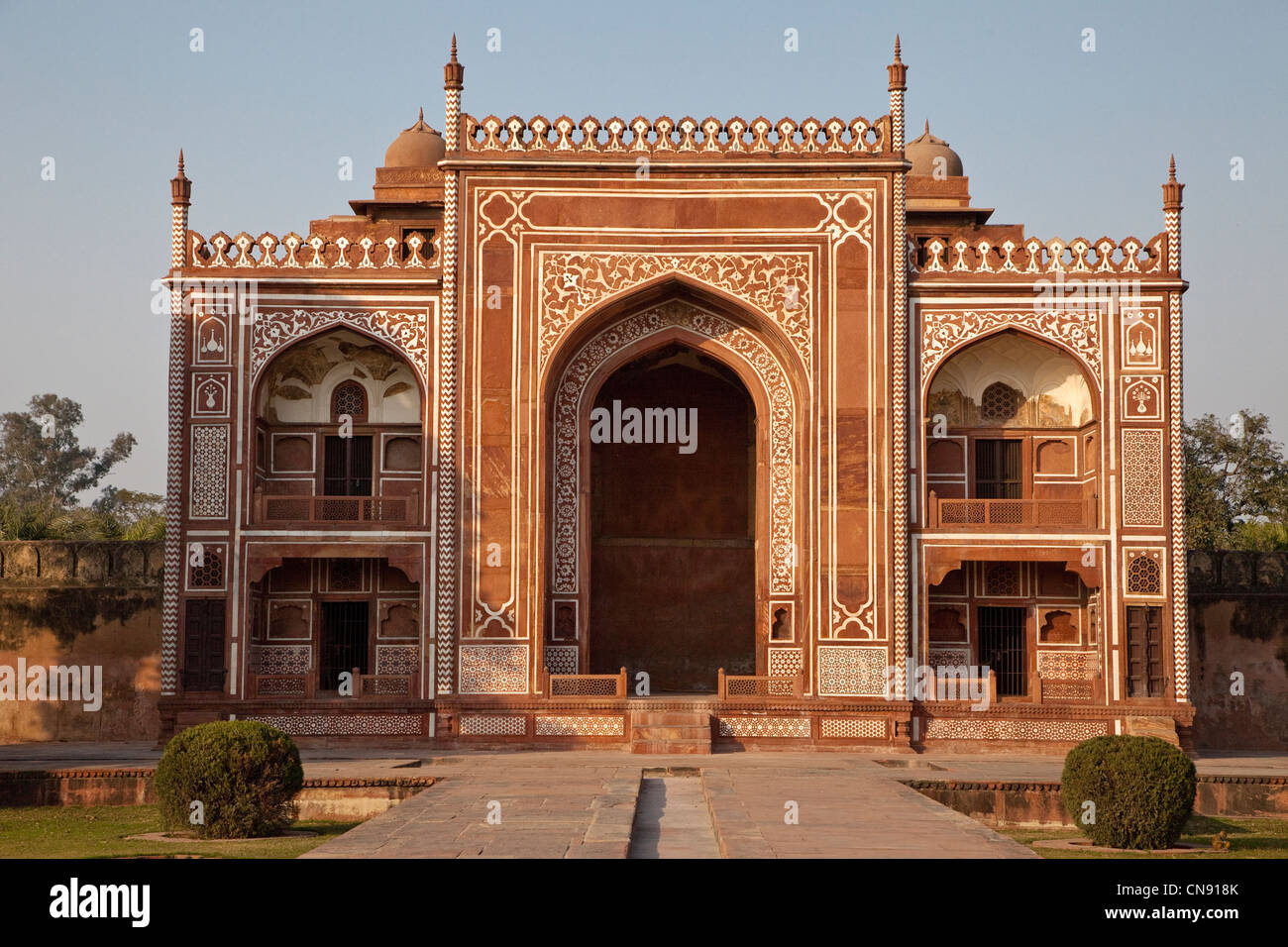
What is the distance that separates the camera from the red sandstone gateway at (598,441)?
21016 millimetres

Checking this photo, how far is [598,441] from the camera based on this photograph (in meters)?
22.9

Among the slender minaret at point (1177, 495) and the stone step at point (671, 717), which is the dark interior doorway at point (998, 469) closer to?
the slender minaret at point (1177, 495)

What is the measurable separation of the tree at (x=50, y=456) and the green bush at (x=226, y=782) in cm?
4363

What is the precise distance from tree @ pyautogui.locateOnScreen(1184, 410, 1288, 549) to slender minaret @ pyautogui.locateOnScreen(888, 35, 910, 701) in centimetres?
1446

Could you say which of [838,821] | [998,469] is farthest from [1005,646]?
[838,821]

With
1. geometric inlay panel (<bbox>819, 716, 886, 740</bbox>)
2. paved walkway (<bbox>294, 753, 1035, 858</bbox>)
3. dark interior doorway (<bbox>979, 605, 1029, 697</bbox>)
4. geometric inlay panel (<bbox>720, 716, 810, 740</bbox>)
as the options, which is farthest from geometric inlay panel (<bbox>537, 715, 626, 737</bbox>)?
dark interior doorway (<bbox>979, 605, 1029, 697</bbox>)

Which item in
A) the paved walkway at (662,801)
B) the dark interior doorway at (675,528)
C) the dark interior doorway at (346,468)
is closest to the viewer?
the paved walkway at (662,801)

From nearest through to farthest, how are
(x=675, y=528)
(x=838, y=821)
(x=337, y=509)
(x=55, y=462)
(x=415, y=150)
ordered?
(x=838, y=821) < (x=337, y=509) < (x=675, y=528) < (x=415, y=150) < (x=55, y=462)

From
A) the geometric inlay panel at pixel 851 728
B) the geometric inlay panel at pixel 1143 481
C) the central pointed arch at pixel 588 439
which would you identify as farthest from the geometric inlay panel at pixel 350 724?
the geometric inlay panel at pixel 1143 481

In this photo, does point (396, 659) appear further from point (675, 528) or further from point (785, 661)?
point (785, 661)

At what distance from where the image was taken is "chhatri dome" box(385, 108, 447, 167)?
1078 inches

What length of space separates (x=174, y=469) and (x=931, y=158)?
14.2 metres
